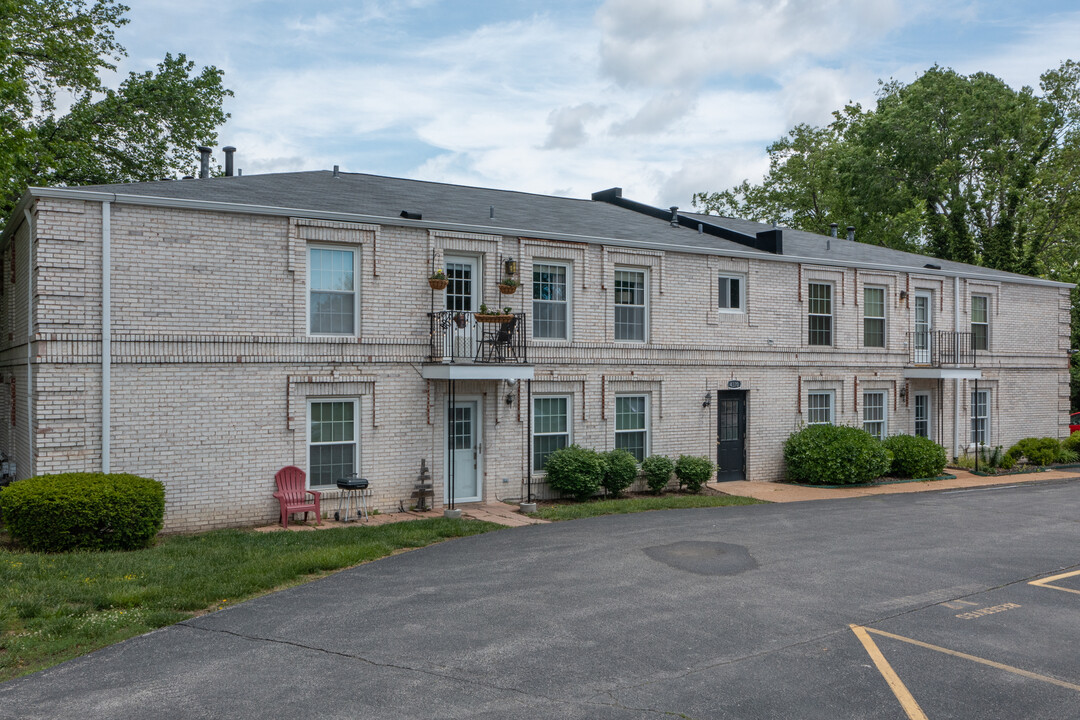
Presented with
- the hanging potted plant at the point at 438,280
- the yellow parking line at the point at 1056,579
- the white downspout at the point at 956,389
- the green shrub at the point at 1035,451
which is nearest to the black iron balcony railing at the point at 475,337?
the hanging potted plant at the point at 438,280

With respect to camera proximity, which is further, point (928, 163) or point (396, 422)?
point (928, 163)

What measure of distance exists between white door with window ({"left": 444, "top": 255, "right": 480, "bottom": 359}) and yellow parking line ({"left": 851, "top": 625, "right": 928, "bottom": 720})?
9495 mm

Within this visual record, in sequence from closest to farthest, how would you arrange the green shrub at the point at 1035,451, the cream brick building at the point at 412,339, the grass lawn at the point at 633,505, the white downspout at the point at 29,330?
the cream brick building at the point at 412,339 < the white downspout at the point at 29,330 < the grass lawn at the point at 633,505 < the green shrub at the point at 1035,451

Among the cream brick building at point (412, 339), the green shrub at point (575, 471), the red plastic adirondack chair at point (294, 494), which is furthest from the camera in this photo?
the green shrub at point (575, 471)

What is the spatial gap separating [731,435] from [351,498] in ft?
31.1

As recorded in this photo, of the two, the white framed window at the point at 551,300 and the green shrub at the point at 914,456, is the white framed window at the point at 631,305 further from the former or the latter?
the green shrub at the point at 914,456

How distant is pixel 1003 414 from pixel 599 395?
1451cm

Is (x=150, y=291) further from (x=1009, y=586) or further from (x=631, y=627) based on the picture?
(x=1009, y=586)

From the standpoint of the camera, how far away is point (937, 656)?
7.16 meters

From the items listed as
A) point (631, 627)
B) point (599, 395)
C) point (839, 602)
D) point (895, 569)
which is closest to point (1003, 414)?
point (599, 395)

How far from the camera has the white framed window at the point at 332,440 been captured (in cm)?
1451

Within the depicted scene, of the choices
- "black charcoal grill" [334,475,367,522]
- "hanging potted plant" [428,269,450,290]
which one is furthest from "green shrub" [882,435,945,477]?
"black charcoal grill" [334,475,367,522]

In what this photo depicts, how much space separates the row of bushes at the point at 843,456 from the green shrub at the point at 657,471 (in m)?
3.91

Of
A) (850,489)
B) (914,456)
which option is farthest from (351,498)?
(914,456)
